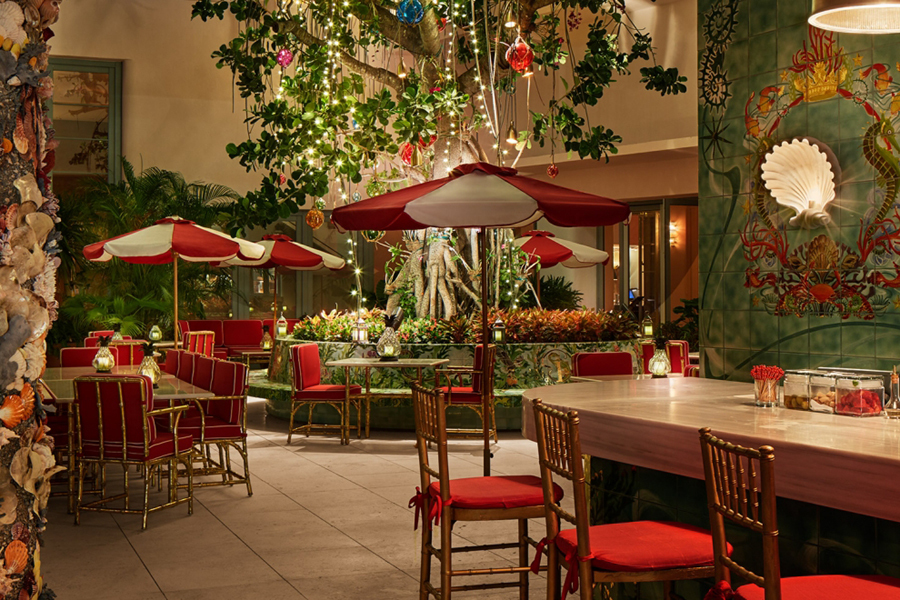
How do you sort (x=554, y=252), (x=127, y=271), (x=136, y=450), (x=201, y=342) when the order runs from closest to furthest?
(x=136, y=450)
(x=201, y=342)
(x=554, y=252)
(x=127, y=271)

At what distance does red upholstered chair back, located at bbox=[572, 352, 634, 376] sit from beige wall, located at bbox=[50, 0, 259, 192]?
33.7ft

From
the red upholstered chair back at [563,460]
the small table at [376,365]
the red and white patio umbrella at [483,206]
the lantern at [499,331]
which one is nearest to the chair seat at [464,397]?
the small table at [376,365]

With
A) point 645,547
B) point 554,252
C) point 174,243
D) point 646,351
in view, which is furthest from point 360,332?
point 645,547

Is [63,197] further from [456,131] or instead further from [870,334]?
[870,334]

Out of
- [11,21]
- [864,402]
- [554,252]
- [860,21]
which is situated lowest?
[864,402]

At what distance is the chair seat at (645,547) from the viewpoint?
2.51 metres

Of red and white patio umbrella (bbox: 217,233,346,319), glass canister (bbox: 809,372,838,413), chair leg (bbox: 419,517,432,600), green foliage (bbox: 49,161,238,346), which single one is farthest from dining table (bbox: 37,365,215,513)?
green foliage (bbox: 49,161,238,346)

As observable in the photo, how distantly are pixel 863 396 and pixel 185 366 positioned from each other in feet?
18.5

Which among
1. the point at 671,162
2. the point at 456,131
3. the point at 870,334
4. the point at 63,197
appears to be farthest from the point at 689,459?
the point at 63,197

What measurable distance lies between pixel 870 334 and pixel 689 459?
1597 millimetres

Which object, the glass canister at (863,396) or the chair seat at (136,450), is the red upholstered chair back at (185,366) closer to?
the chair seat at (136,450)

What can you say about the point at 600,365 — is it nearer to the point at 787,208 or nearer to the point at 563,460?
the point at 787,208

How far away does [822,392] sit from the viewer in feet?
10.0

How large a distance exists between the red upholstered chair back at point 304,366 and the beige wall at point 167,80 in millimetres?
7599
